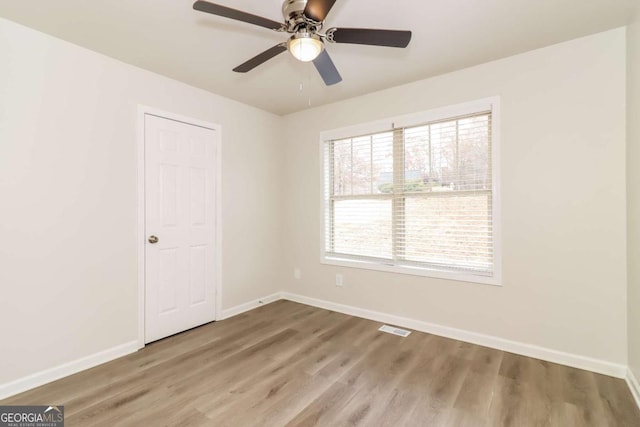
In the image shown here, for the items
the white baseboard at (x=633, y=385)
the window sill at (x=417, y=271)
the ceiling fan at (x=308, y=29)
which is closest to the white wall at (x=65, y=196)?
the ceiling fan at (x=308, y=29)

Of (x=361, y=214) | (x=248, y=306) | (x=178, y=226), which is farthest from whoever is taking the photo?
(x=248, y=306)

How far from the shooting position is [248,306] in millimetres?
3793

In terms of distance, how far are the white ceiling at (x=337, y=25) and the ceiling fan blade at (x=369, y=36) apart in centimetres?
34

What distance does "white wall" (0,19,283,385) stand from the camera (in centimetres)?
212

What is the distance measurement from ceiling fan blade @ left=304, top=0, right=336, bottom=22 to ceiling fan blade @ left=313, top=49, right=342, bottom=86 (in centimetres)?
27

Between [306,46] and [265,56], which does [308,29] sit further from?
[265,56]

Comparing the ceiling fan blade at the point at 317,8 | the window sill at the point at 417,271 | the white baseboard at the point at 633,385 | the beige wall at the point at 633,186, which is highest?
the ceiling fan blade at the point at 317,8

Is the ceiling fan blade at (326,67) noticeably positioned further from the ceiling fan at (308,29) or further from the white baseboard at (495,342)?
the white baseboard at (495,342)

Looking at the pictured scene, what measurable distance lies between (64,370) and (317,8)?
3056 mm

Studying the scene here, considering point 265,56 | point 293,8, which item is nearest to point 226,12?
point 293,8

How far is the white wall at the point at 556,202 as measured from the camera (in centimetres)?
225

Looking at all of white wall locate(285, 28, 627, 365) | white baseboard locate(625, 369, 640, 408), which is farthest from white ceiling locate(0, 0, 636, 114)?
white baseboard locate(625, 369, 640, 408)

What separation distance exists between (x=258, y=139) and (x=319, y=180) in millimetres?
967

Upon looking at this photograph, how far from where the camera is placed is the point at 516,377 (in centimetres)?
224
